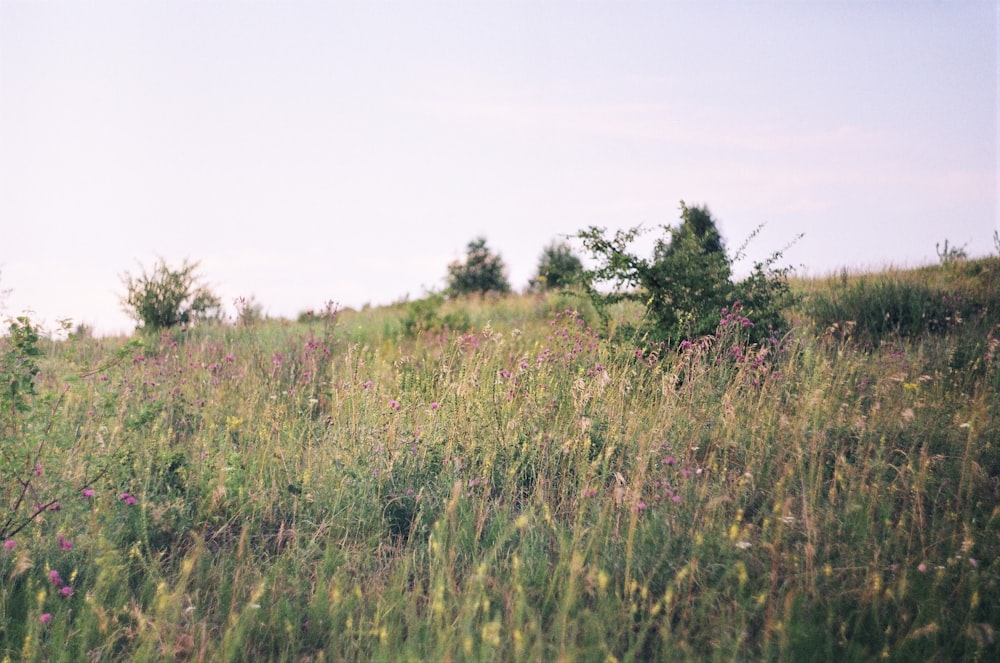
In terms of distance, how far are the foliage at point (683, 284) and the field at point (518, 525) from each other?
1.30 meters

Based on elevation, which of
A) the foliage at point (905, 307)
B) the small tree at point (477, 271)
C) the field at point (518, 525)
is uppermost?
the small tree at point (477, 271)

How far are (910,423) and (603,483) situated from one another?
2517 millimetres

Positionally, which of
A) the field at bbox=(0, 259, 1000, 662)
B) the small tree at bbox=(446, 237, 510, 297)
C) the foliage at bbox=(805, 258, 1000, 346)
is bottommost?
the field at bbox=(0, 259, 1000, 662)

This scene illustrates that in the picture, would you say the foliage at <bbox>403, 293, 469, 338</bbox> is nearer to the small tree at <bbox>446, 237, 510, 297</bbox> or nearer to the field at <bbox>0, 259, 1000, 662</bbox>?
the field at <bbox>0, 259, 1000, 662</bbox>

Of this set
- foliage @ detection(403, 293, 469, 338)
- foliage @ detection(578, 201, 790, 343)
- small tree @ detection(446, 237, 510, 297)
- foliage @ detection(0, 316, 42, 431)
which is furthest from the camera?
small tree @ detection(446, 237, 510, 297)

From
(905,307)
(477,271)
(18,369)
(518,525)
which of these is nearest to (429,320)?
(905,307)

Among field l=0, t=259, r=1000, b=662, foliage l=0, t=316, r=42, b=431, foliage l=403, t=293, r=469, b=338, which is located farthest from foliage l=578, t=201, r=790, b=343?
foliage l=0, t=316, r=42, b=431

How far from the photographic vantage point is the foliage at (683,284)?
680 centimetres

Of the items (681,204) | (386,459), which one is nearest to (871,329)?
(681,204)

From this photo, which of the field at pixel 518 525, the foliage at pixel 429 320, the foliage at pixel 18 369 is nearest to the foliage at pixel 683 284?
the field at pixel 518 525

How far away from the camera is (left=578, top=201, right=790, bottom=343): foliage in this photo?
6.80 metres

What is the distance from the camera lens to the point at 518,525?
2.74m

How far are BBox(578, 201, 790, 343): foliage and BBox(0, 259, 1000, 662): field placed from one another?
4.26ft

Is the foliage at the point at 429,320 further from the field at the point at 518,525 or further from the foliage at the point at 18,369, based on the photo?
the foliage at the point at 18,369
